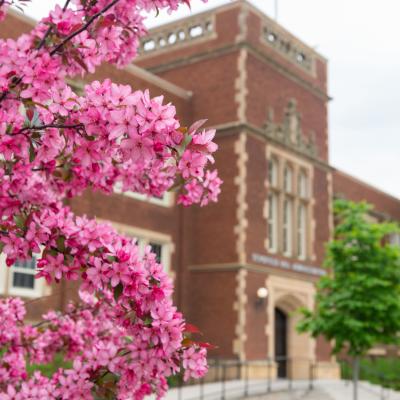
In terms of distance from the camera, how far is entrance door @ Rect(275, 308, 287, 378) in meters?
22.2

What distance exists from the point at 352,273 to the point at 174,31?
10.8 metres

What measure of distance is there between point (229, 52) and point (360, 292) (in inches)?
349

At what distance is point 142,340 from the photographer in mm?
3369

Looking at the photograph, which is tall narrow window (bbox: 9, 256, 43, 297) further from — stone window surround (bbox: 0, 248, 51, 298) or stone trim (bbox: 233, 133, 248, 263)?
stone trim (bbox: 233, 133, 248, 263)

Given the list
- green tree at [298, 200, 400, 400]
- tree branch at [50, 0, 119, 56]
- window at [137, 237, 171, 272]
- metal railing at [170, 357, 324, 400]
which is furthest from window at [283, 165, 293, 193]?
tree branch at [50, 0, 119, 56]

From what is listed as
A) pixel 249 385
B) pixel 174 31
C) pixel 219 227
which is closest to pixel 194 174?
pixel 249 385

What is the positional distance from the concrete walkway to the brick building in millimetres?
1359

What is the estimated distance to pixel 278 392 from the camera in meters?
17.5

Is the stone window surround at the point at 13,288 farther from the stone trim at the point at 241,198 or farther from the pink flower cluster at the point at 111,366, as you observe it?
the pink flower cluster at the point at 111,366

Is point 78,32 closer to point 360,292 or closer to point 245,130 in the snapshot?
point 360,292

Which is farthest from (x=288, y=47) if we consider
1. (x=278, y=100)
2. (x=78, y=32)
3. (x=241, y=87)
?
(x=78, y=32)

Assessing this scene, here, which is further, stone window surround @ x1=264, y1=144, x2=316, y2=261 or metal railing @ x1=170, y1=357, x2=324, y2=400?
stone window surround @ x1=264, y1=144, x2=316, y2=261

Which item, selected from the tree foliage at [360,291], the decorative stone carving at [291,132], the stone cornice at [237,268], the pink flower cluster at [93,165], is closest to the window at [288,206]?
the decorative stone carving at [291,132]

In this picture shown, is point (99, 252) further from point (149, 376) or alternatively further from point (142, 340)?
point (149, 376)
